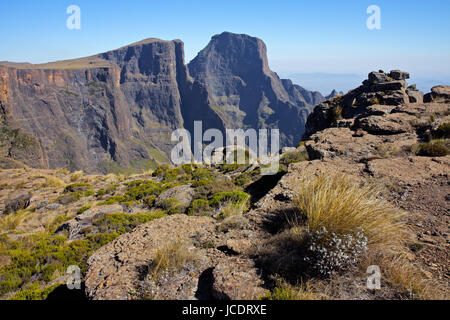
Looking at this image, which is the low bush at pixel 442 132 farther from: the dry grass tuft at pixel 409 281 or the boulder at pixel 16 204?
the boulder at pixel 16 204

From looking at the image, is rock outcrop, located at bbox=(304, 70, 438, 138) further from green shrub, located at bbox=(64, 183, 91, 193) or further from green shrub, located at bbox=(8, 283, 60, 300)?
green shrub, located at bbox=(64, 183, 91, 193)

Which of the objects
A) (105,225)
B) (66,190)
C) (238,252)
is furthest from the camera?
(66,190)

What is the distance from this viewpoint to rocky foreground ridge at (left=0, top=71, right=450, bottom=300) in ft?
9.64

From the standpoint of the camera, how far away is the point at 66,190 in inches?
599

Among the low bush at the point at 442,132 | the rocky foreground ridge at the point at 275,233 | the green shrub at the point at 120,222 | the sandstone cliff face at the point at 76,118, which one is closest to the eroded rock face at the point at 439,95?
the rocky foreground ridge at the point at 275,233

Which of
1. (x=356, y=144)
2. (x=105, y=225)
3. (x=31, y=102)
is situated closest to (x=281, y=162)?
(x=356, y=144)

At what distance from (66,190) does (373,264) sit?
1727 cm

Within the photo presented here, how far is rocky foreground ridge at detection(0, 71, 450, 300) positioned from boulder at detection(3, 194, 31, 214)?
152 inches

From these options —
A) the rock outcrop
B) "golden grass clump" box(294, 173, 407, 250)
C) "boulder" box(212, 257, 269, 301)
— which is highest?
the rock outcrop

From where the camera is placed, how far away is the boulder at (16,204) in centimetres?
1328

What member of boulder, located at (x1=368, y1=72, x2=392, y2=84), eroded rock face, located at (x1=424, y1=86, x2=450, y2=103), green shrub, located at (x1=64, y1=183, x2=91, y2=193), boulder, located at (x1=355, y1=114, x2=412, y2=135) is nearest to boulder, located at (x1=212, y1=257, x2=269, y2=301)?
boulder, located at (x1=355, y1=114, x2=412, y2=135)

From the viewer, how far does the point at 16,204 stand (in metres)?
13.7

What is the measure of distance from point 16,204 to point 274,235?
16.3m
